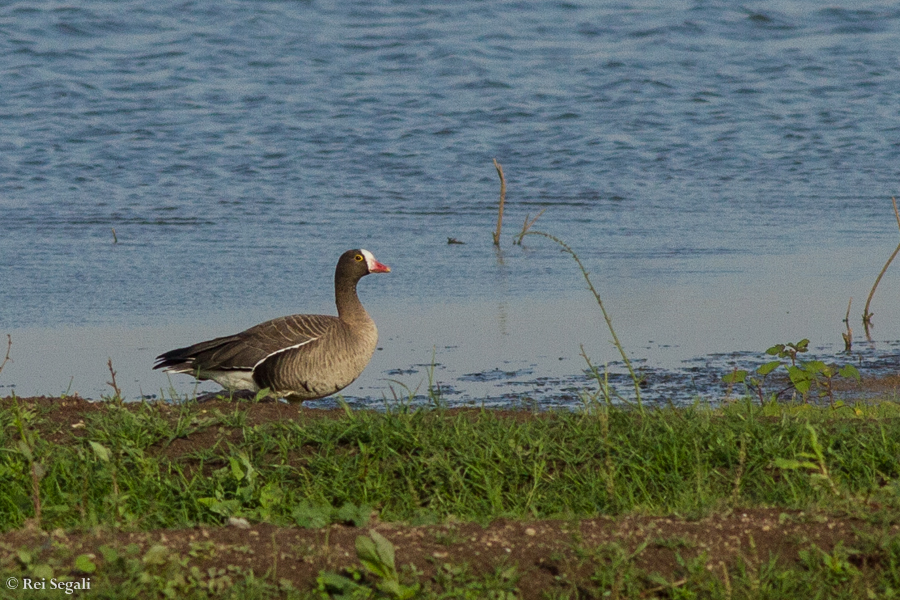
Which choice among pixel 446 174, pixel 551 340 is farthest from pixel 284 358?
pixel 446 174

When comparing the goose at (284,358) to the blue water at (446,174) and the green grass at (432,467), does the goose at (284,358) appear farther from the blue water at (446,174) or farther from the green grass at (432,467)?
the green grass at (432,467)

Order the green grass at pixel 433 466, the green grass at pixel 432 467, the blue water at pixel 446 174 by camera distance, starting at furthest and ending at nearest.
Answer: the blue water at pixel 446 174, the green grass at pixel 433 466, the green grass at pixel 432 467

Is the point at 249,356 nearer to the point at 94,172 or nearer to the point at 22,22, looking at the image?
the point at 94,172

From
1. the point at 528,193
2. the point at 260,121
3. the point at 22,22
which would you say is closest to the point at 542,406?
the point at 528,193

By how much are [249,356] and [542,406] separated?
1.85 metres

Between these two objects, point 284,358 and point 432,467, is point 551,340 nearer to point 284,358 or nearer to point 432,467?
point 284,358

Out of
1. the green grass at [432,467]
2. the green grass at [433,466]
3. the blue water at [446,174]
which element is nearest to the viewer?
the green grass at [432,467]

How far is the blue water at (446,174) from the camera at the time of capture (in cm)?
966

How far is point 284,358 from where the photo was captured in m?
7.54

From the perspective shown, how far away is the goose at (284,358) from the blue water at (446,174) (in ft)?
1.74

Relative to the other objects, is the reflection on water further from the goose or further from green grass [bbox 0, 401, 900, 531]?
green grass [bbox 0, 401, 900, 531]

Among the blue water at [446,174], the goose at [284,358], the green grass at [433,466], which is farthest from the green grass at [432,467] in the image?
the blue water at [446,174]

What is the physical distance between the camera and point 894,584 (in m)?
4.14

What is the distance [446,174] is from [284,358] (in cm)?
815
